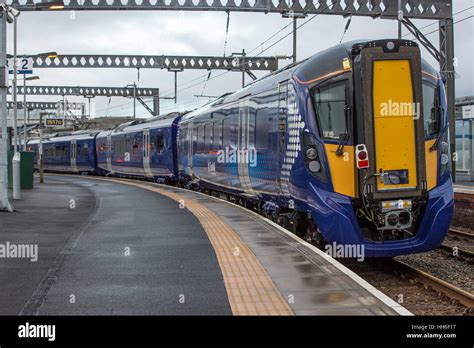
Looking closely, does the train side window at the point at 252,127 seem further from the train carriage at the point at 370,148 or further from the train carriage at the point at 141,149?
the train carriage at the point at 141,149

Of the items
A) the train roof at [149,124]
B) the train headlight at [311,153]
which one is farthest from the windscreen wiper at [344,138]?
the train roof at [149,124]

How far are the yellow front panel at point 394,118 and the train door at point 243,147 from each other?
506 centimetres

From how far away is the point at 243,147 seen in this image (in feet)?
46.1

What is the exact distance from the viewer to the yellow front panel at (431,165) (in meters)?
8.98

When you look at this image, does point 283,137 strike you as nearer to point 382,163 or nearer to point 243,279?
point 382,163

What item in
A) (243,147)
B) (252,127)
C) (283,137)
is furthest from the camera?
(243,147)

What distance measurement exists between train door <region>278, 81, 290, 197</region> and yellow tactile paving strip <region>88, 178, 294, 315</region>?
1.22m

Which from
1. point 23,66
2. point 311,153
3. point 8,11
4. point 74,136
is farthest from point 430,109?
point 74,136

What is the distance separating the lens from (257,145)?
499 inches

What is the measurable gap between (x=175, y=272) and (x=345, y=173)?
2.89m
